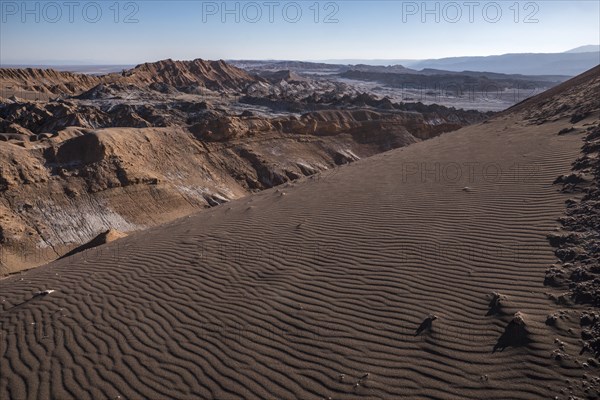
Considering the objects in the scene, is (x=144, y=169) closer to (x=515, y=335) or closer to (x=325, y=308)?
(x=325, y=308)

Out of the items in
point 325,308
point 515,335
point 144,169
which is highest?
point 144,169

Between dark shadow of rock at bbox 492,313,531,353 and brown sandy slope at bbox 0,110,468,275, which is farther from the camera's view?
brown sandy slope at bbox 0,110,468,275

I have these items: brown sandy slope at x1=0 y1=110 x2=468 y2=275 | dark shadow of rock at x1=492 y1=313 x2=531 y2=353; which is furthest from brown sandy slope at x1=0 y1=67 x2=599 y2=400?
brown sandy slope at x1=0 y1=110 x2=468 y2=275

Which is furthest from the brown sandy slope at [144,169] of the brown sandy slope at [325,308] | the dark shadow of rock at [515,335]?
the dark shadow of rock at [515,335]

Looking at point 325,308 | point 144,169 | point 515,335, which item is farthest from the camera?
point 144,169

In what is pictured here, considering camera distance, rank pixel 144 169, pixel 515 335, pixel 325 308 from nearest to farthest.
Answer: pixel 515 335 → pixel 325 308 → pixel 144 169

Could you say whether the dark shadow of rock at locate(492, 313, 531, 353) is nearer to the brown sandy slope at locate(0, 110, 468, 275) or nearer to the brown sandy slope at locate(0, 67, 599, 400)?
the brown sandy slope at locate(0, 67, 599, 400)

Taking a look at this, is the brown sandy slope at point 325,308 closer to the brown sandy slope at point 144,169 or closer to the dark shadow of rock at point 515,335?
the dark shadow of rock at point 515,335

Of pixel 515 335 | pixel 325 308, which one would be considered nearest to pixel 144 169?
pixel 325 308

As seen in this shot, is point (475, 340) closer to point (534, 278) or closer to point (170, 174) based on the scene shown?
point (534, 278)

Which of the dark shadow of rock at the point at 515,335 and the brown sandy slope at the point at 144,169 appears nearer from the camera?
the dark shadow of rock at the point at 515,335
